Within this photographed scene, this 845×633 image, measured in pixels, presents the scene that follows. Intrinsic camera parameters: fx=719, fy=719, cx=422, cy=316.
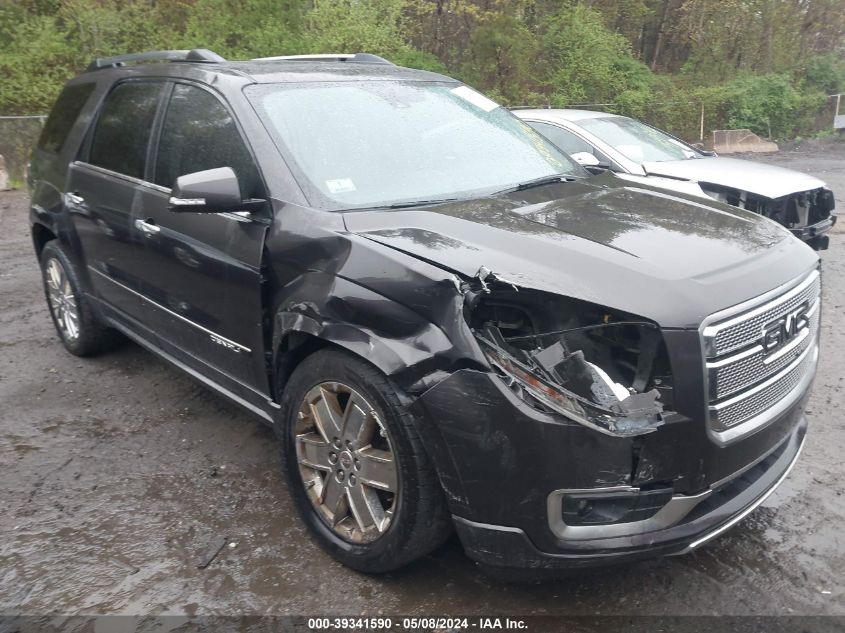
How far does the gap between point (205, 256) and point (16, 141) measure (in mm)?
11679

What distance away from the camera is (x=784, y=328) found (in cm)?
259

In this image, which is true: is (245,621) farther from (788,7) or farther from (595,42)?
(788,7)

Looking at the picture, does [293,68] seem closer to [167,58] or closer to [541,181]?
[167,58]

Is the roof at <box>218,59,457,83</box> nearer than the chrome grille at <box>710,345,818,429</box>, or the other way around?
the chrome grille at <box>710,345,818,429</box>

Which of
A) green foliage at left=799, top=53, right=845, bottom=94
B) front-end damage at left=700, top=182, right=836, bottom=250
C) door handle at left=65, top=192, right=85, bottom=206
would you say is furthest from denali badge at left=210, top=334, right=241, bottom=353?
green foliage at left=799, top=53, right=845, bottom=94

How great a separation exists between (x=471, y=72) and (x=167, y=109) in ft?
59.6

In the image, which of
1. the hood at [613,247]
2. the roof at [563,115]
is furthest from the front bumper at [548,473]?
the roof at [563,115]

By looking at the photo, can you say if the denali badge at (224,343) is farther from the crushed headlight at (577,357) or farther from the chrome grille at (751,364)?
the chrome grille at (751,364)

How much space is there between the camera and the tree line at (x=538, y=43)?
14898 millimetres

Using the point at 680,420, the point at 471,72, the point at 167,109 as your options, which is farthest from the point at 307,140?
the point at 471,72

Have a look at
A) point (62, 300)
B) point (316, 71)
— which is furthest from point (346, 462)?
point (62, 300)

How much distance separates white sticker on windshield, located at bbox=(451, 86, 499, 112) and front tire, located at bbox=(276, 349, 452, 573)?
1.94 meters

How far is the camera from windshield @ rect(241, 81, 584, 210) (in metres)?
3.10

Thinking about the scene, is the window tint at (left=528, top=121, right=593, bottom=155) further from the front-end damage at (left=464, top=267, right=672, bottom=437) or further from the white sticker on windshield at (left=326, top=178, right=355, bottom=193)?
the front-end damage at (left=464, top=267, right=672, bottom=437)
